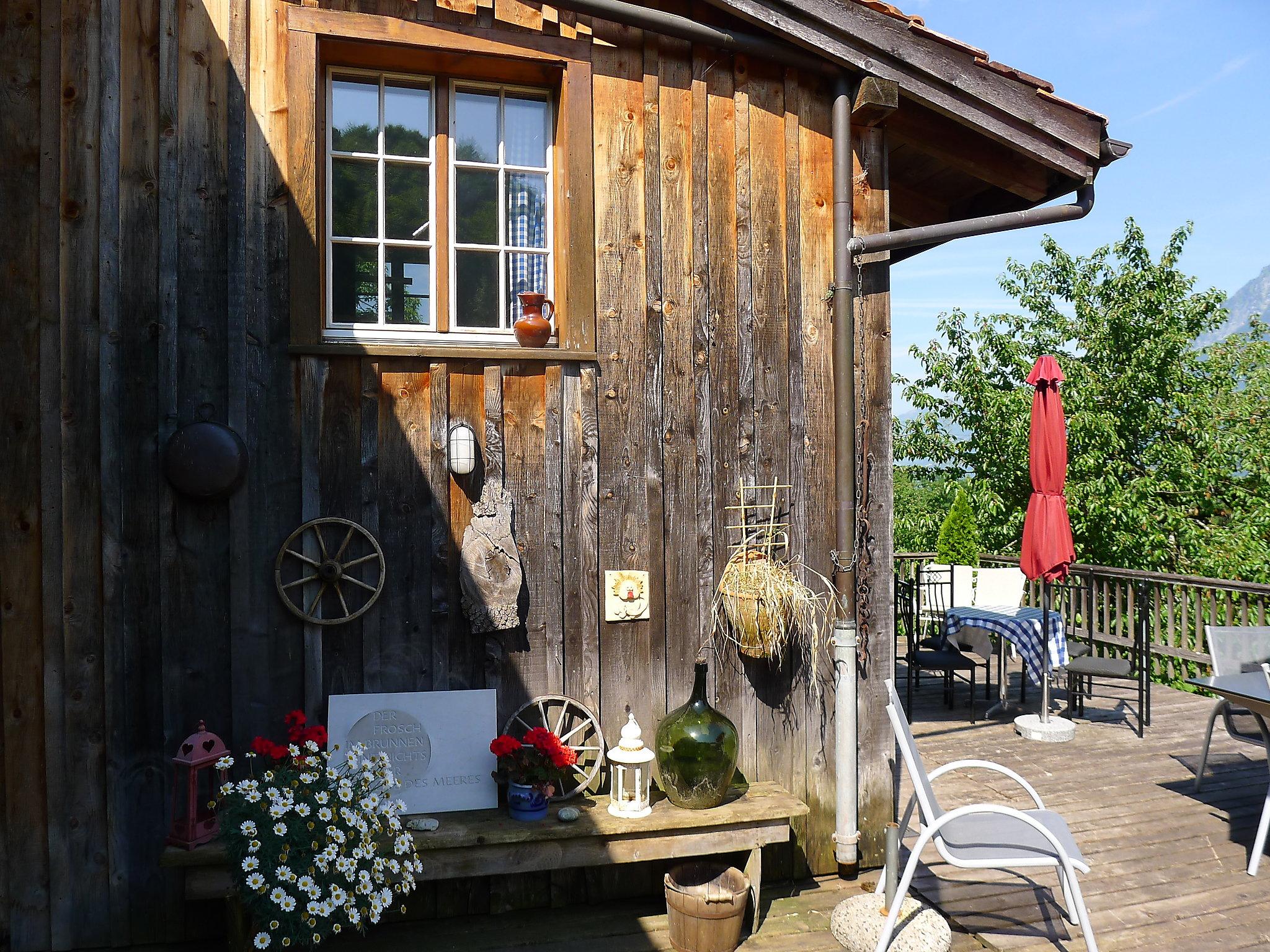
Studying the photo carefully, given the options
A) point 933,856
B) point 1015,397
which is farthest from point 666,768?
point 1015,397

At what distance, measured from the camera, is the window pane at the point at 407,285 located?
3658 millimetres

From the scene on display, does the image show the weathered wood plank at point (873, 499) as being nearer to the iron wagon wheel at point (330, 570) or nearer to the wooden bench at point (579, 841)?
the wooden bench at point (579, 841)

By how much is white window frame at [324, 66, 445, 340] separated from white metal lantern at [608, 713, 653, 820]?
69.5 inches

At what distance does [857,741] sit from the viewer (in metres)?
3.95

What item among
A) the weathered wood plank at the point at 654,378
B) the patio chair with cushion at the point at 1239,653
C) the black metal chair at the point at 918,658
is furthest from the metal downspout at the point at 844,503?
the black metal chair at the point at 918,658

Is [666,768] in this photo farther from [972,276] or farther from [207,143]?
[972,276]

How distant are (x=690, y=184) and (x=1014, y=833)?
9.18ft

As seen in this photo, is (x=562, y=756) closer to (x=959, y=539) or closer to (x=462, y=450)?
(x=462, y=450)

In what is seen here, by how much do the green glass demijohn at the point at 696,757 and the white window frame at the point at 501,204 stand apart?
1.64 meters

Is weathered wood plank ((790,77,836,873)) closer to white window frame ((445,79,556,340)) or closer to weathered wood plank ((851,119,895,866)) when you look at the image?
weathered wood plank ((851,119,895,866))

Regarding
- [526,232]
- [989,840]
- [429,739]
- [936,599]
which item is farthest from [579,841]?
[936,599]

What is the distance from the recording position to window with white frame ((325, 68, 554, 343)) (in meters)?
3.62

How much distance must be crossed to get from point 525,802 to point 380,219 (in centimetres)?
231

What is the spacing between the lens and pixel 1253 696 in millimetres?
4043
